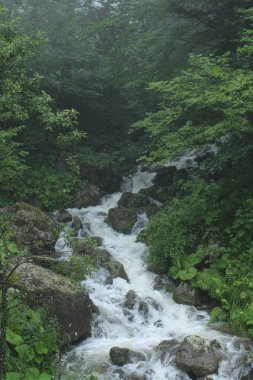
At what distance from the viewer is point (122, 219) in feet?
46.1

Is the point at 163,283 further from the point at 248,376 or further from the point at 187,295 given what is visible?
the point at 248,376

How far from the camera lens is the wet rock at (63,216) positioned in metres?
14.0

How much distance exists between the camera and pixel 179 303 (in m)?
9.80

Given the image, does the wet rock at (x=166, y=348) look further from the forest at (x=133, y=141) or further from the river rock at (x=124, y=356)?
the forest at (x=133, y=141)

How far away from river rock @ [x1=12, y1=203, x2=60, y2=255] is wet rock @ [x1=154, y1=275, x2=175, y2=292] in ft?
8.85

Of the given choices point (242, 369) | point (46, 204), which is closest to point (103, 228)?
point (46, 204)

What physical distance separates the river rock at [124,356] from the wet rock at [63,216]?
674cm

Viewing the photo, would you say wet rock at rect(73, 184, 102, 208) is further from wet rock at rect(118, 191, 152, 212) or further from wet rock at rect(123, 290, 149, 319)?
wet rock at rect(123, 290, 149, 319)

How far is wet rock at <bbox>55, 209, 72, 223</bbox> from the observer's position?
45.8 feet

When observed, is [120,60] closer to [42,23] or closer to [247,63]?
[42,23]

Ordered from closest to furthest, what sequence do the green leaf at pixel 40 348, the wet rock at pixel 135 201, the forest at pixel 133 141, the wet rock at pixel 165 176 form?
the forest at pixel 133 141 < the green leaf at pixel 40 348 < the wet rock at pixel 135 201 < the wet rock at pixel 165 176

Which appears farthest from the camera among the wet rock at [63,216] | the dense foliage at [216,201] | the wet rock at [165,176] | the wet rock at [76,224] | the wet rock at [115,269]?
the wet rock at [165,176]

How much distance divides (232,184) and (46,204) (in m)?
6.52

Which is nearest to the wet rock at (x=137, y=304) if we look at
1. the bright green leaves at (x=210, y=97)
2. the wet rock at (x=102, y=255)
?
the wet rock at (x=102, y=255)
